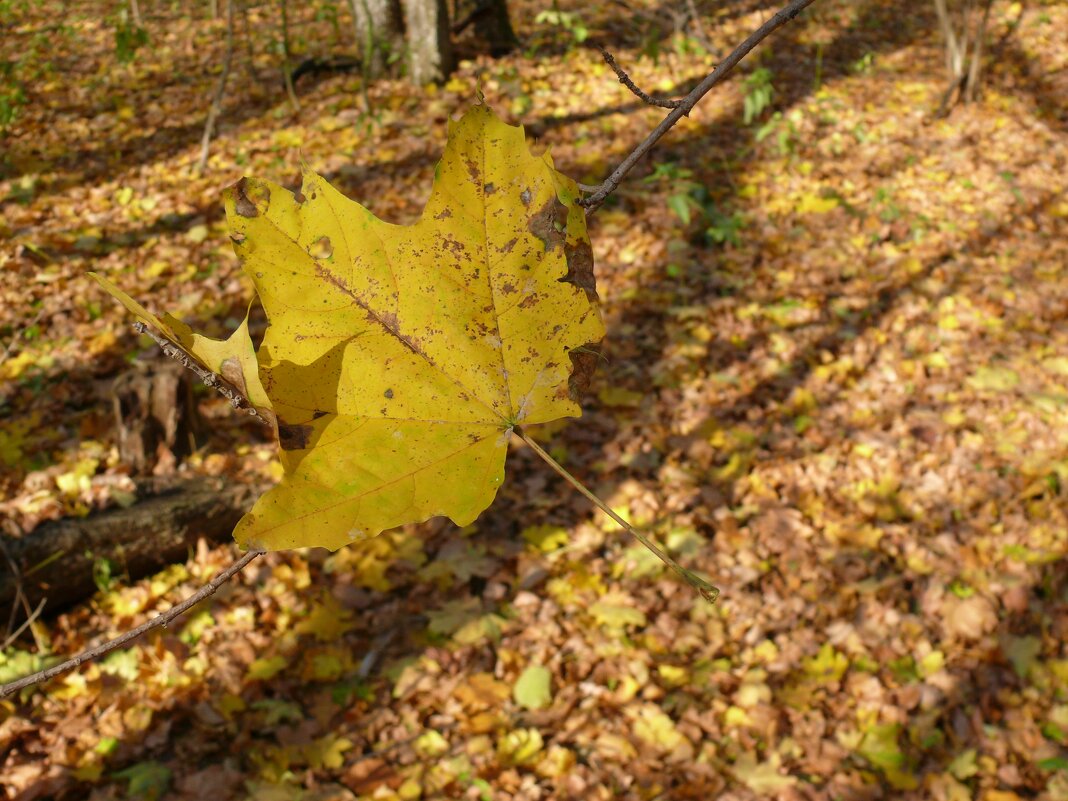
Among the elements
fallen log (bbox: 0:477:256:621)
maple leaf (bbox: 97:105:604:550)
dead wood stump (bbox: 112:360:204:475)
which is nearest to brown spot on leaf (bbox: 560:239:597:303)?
maple leaf (bbox: 97:105:604:550)

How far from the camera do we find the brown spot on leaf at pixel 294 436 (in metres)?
0.63

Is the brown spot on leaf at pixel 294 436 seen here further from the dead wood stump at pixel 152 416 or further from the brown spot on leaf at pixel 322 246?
the dead wood stump at pixel 152 416

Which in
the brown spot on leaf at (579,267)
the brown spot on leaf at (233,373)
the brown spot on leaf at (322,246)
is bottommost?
the brown spot on leaf at (233,373)

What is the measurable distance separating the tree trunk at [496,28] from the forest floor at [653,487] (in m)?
0.61

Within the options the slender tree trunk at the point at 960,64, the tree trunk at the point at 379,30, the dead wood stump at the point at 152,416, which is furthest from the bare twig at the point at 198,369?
the slender tree trunk at the point at 960,64

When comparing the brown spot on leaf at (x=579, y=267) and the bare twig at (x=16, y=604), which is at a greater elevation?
the brown spot on leaf at (x=579, y=267)

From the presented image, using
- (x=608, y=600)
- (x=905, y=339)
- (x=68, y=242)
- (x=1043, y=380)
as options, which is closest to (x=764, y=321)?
(x=905, y=339)

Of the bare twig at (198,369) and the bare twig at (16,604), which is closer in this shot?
the bare twig at (198,369)

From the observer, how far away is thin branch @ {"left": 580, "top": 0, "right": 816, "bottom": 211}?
60cm

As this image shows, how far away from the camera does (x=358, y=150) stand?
579 centimetres

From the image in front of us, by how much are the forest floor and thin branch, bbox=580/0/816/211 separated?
259 cm

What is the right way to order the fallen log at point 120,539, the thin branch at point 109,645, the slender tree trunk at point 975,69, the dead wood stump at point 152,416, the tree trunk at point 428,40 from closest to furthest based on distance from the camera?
the thin branch at point 109,645
the fallen log at point 120,539
the dead wood stump at point 152,416
the slender tree trunk at point 975,69
the tree trunk at point 428,40

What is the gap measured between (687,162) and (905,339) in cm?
221

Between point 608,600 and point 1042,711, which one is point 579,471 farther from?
point 1042,711
